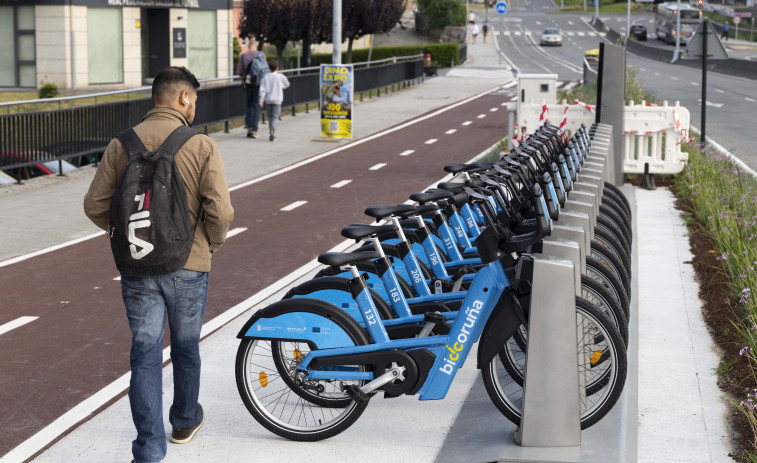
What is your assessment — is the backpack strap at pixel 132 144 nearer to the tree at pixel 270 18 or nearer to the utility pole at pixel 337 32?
the utility pole at pixel 337 32

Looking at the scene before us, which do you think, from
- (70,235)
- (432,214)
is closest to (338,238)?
(70,235)

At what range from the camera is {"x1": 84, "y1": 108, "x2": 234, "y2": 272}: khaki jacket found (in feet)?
17.5

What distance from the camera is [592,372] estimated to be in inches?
230

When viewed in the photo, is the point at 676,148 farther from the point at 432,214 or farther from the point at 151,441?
the point at 151,441

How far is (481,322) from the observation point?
559cm

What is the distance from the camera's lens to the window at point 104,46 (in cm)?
4059

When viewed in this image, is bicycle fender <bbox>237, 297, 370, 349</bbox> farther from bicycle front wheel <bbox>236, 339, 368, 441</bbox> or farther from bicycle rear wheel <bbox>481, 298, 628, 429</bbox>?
bicycle rear wheel <bbox>481, 298, 628, 429</bbox>

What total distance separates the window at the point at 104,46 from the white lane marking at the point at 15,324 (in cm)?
3320

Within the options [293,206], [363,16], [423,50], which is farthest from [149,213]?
[423,50]

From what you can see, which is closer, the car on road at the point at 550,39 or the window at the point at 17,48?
the window at the point at 17,48

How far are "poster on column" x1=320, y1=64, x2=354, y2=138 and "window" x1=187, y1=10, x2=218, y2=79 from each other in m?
22.9

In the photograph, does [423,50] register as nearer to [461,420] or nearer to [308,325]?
[461,420]

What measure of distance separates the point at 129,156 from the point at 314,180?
12599 millimetres

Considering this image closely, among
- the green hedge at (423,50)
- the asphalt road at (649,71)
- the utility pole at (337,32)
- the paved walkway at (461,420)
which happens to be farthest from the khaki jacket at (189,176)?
the green hedge at (423,50)
